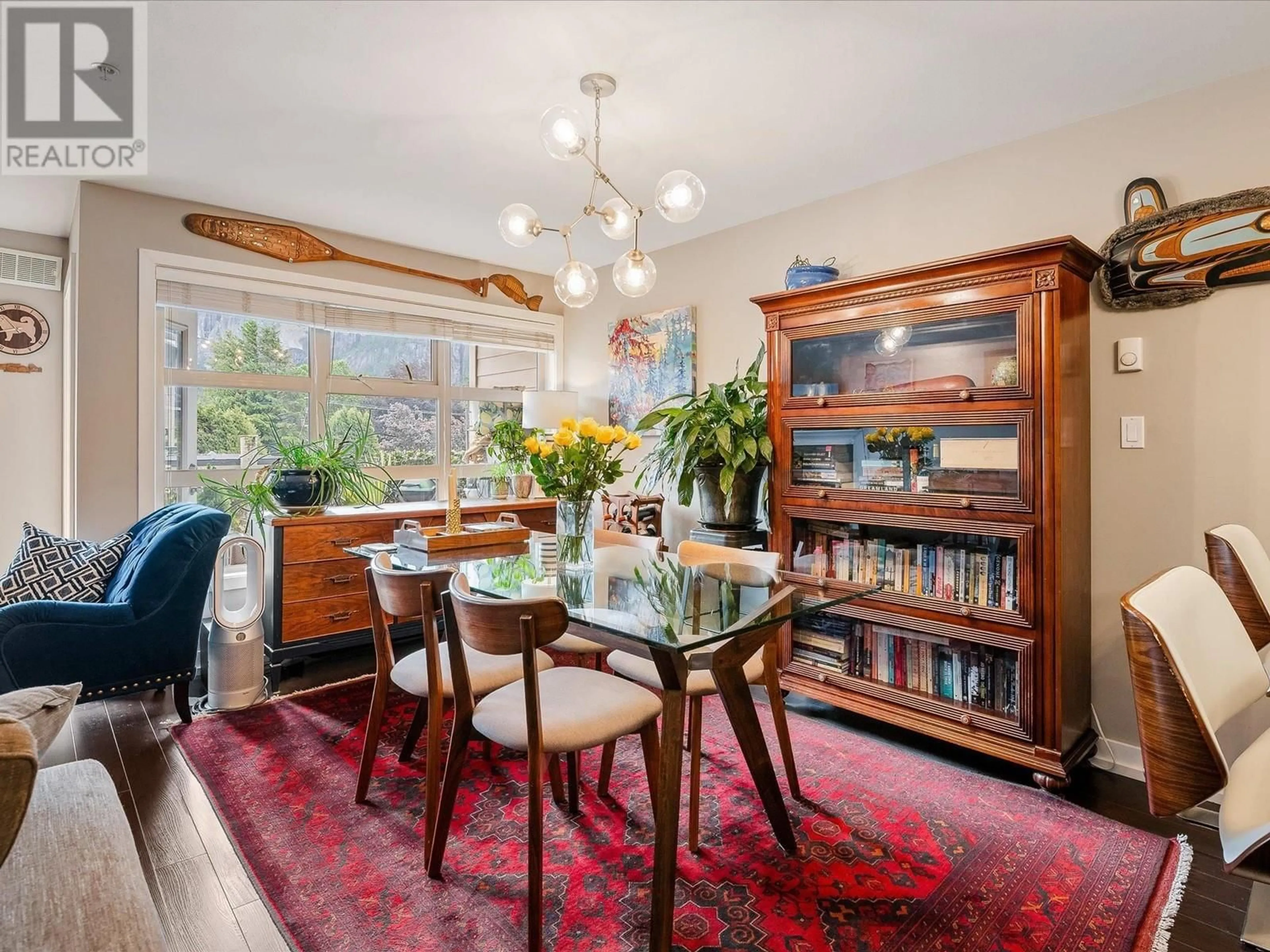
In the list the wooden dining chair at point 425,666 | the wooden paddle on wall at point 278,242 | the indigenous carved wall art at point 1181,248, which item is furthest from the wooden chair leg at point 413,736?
the indigenous carved wall art at point 1181,248

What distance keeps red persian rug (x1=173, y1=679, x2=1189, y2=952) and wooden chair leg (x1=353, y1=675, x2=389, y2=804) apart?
62mm

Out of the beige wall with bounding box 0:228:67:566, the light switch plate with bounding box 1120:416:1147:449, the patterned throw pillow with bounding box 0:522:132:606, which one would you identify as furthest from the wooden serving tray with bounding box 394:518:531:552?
the beige wall with bounding box 0:228:67:566

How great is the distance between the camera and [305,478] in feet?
11.3

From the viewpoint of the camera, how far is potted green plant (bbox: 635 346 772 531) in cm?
317

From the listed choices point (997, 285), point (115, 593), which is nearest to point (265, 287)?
point (115, 593)

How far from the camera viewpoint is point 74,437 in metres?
3.13

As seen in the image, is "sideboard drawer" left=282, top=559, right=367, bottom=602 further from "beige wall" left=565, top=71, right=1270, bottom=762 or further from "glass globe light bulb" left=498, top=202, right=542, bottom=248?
"beige wall" left=565, top=71, right=1270, bottom=762

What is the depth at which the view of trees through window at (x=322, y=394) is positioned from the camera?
3611 mm

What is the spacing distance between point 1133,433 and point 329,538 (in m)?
3.66

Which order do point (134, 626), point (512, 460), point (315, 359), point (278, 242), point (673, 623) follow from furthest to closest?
point (512, 460) < point (315, 359) < point (278, 242) < point (134, 626) < point (673, 623)

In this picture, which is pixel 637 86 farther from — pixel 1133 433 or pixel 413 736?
pixel 413 736

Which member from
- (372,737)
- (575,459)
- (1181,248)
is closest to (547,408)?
(575,459)

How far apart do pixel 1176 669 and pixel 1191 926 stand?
1040 millimetres

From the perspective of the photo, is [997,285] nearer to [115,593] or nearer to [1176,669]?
[1176,669]
